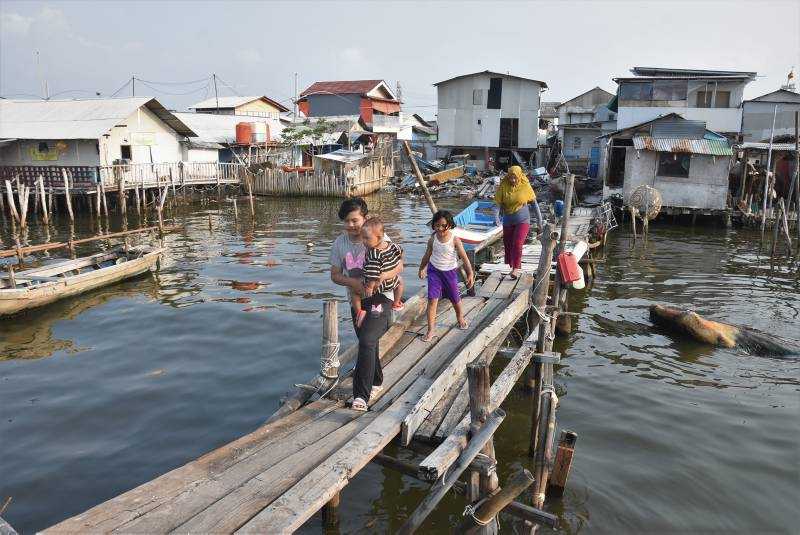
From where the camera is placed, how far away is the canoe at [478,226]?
15.2 metres

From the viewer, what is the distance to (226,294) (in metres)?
14.6

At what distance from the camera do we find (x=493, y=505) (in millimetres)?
4516

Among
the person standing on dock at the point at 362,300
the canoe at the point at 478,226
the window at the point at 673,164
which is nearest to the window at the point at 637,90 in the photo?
the window at the point at 673,164

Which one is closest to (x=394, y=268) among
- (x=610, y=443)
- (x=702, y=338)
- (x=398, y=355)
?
(x=398, y=355)

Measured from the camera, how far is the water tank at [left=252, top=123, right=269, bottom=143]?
36344mm

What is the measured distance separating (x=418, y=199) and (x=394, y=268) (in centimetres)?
3079

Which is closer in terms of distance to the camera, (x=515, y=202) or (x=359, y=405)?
(x=359, y=405)

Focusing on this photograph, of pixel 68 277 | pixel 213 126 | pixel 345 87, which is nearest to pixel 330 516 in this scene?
pixel 68 277

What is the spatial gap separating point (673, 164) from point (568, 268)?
18.1 metres

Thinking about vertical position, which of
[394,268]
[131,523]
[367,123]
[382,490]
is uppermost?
[367,123]

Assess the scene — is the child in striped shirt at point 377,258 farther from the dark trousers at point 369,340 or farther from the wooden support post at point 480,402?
the wooden support post at point 480,402

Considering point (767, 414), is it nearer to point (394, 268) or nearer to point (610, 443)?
point (610, 443)

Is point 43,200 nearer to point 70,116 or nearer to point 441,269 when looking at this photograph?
point 70,116

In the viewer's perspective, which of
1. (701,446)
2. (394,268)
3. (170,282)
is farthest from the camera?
(170,282)
